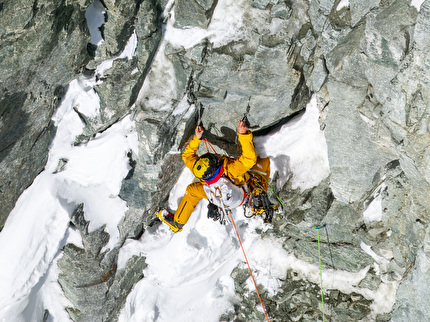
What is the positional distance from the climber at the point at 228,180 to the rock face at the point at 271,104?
492 mm

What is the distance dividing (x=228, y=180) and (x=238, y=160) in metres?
0.38

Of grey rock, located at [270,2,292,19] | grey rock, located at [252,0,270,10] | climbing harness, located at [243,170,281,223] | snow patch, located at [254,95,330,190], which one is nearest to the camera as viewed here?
grey rock, located at [270,2,292,19]

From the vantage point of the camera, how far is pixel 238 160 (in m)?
6.51

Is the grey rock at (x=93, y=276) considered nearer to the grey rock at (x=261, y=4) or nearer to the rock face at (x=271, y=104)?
the rock face at (x=271, y=104)

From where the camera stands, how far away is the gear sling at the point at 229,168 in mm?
6371

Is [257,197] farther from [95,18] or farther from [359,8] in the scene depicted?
[95,18]

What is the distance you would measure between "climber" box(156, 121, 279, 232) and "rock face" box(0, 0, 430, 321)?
1.61 ft

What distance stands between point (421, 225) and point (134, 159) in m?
4.56

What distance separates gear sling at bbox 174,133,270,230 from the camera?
20.9 ft

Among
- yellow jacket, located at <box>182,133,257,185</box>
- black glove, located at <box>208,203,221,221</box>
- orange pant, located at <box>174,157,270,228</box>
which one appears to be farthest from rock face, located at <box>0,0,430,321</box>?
black glove, located at <box>208,203,221,221</box>

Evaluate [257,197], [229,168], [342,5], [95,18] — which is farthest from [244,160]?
[95,18]

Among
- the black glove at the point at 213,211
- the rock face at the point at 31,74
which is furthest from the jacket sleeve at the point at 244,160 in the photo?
the rock face at the point at 31,74

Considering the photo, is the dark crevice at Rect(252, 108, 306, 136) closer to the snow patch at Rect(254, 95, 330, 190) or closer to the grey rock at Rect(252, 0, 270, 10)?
the snow patch at Rect(254, 95, 330, 190)

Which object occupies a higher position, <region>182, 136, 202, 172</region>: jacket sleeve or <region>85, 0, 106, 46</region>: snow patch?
<region>85, 0, 106, 46</region>: snow patch
